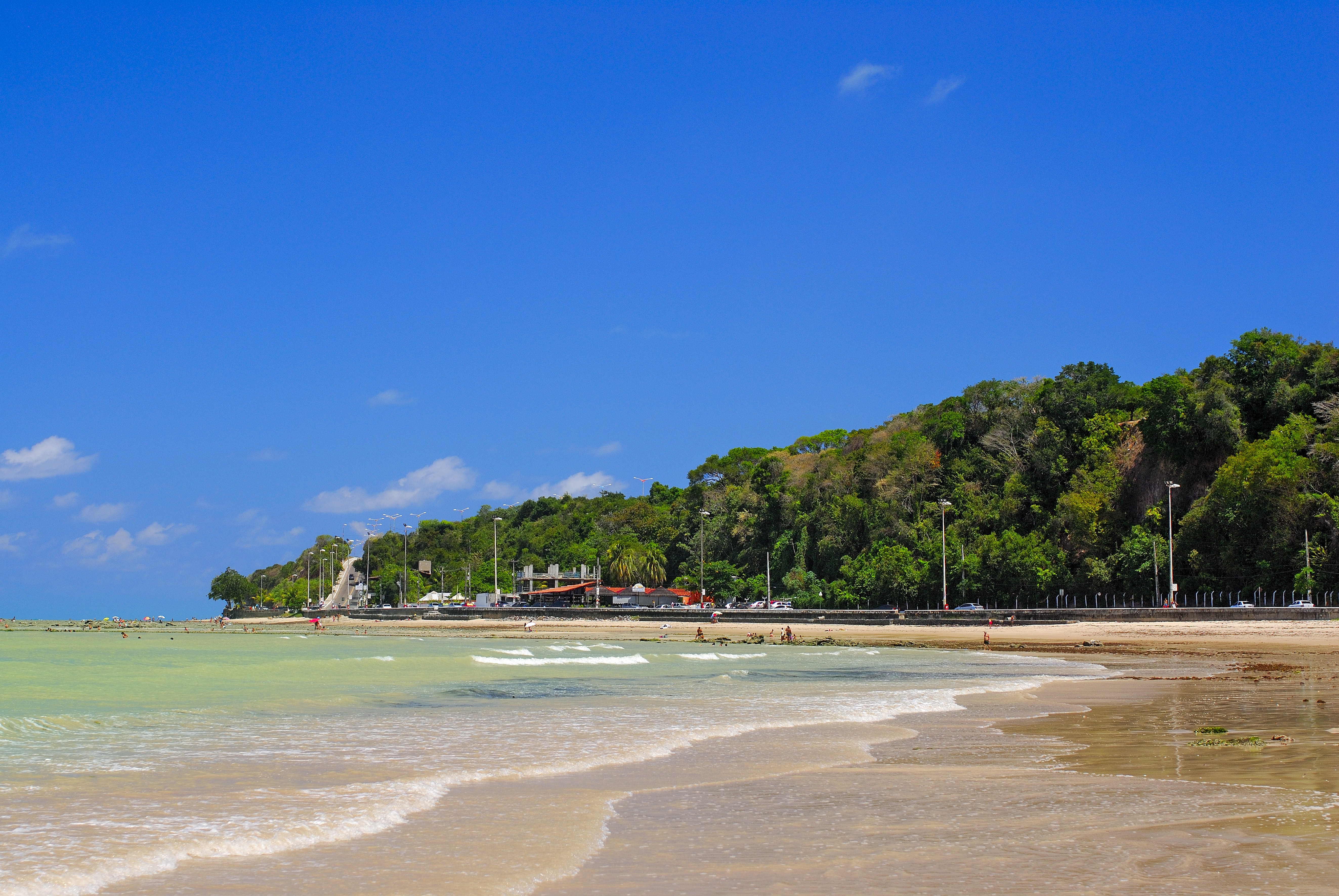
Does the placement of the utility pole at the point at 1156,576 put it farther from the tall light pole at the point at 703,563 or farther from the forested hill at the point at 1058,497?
Answer: the tall light pole at the point at 703,563

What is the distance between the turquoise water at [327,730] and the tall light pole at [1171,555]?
83.0 ft

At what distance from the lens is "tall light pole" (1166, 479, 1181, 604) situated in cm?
5403

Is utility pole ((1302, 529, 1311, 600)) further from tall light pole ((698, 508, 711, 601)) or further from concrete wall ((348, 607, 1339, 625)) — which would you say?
tall light pole ((698, 508, 711, 601))

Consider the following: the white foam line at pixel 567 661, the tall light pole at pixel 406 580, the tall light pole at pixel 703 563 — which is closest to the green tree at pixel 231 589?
the tall light pole at pixel 406 580

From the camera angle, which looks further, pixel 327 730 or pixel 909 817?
pixel 327 730

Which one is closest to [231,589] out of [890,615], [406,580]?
[406,580]

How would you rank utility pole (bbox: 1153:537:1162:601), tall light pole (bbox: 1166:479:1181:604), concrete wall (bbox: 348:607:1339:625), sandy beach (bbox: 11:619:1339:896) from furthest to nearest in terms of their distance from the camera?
utility pole (bbox: 1153:537:1162:601) → tall light pole (bbox: 1166:479:1181:604) → concrete wall (bbox: 348:607:1339:625) → sandy beach (bbox: 11:619:1339:896)

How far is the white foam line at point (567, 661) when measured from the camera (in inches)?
1342

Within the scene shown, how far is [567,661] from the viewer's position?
36.5 metres

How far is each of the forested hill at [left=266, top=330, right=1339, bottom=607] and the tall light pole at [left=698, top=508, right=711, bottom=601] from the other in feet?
1.84

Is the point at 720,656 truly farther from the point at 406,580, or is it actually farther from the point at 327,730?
the point at 406,580

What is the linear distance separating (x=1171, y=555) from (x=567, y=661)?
36.4 meters

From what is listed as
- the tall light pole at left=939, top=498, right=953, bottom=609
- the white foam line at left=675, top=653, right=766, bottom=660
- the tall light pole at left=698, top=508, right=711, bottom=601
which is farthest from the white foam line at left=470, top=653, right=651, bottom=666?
the tall light pole at left=698, top=508, right=711, bottom=601

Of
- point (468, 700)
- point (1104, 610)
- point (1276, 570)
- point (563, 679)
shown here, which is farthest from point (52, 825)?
point (1276, 570)
